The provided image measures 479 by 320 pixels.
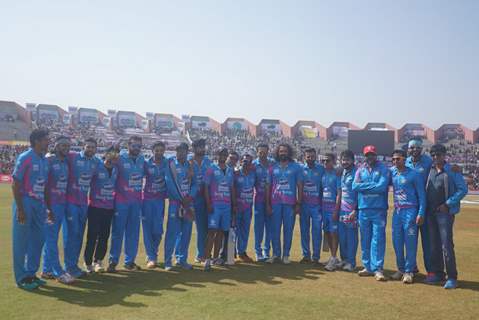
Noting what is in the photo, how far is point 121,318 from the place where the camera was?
5.28 meters

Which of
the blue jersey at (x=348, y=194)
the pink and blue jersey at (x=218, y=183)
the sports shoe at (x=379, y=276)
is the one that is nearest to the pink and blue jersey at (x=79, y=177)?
the pink and blue jersey at (x=218, y=183)

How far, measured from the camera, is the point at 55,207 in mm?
7238

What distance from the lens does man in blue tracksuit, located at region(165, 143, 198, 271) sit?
8266 mm

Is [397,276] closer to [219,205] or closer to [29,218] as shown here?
[219,205]


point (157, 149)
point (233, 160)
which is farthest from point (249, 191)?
point (157, 149)

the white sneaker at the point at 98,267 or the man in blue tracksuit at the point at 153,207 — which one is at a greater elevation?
the man in blue tracksuit at the point at 153,207

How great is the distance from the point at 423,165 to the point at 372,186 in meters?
0.97

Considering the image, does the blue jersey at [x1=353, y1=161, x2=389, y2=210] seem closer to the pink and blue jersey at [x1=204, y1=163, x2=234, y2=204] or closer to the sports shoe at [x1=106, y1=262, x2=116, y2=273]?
the pink and blue jersey at [x1=204, y1=163, x2=234, y2=204]

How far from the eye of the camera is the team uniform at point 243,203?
9188mm

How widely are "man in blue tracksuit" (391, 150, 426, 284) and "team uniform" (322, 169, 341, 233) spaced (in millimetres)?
1326

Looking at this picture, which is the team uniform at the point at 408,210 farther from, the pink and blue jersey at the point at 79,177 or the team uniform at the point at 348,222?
the pink and blue jersey at the point at 79,177

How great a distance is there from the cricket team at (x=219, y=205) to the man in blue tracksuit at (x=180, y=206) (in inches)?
0.8

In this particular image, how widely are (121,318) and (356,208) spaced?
485cm

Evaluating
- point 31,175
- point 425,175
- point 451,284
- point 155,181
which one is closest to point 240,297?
point 155,181
